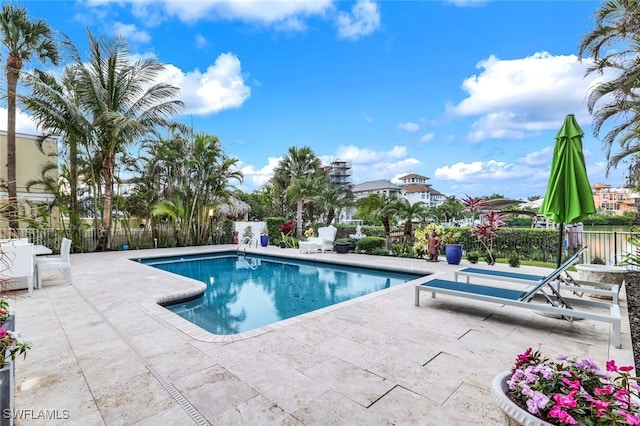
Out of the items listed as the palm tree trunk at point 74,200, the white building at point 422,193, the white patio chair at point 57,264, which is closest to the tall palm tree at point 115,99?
the palm tree trunk at point 74,200

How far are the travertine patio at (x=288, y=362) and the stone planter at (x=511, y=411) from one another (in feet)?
2.47

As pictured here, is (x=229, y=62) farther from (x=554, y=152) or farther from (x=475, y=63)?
(x=554, y=152)

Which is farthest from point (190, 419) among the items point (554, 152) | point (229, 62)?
point (229, 62)

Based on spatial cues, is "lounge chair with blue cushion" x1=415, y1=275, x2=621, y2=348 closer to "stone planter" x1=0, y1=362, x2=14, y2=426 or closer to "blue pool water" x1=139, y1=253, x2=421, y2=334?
"blue pool water" x1=139, y1=253, x2=421, y2=334

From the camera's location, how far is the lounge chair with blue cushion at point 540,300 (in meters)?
3.75

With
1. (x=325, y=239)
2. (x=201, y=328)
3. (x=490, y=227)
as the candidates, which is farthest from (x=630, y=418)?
(x=325, y=239)

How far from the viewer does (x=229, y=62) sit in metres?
Result: 13.9

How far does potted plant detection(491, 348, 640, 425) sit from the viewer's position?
1342mm

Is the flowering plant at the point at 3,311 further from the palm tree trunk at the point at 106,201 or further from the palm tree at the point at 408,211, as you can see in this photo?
the palm tree trunk at the point at 106,201

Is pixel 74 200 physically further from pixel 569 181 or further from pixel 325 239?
pixel 569 181

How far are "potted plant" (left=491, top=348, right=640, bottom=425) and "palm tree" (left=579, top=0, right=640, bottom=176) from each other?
243 inches

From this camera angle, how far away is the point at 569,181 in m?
4.45

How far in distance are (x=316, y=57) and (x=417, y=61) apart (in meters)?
4.82
